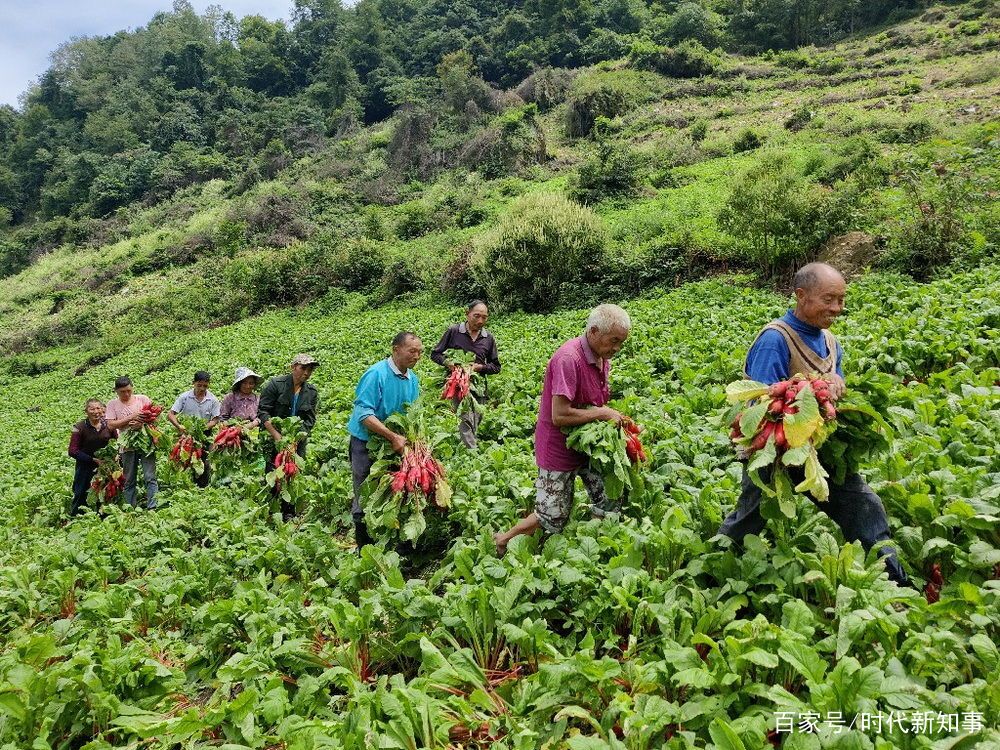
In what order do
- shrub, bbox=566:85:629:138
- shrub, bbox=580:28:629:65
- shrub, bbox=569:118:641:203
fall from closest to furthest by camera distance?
shrub, bbox=569:118:641:203, shrub, bbox=566:85:629:138, shrub, bbox=580:28:629:65

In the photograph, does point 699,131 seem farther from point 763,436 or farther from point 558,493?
point 763,436

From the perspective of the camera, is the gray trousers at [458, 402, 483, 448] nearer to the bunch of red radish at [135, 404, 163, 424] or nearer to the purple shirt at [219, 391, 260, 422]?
the purple shirt at [219, 391, 260, 422]

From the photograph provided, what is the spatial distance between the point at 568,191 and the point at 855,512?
24.5 meters

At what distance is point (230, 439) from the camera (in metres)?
Answer: 7.32

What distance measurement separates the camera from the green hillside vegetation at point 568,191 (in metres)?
14.1

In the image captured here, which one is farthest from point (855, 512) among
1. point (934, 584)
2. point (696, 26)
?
point (696, 26)

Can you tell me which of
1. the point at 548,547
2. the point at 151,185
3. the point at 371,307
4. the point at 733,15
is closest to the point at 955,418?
the point at 548,547

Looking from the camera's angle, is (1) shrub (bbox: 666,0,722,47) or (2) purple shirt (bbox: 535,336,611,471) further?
(1) shrub (bbox: 666,0,722,47)

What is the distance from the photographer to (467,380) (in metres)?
6.90

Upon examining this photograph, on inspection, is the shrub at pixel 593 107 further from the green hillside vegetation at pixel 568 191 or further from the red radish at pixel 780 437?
the red radish at pixel 780 437

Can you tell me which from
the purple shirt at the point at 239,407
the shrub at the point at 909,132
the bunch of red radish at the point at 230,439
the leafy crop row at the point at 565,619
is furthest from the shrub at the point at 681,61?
the bunch of red radish at the point at 230,439

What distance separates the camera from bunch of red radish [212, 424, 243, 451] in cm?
729

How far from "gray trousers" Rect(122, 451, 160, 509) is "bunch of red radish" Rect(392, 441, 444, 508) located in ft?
17.2

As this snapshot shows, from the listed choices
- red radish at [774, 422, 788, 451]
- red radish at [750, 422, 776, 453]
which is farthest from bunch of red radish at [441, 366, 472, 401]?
red radish at [774, 422, 788, 451]
